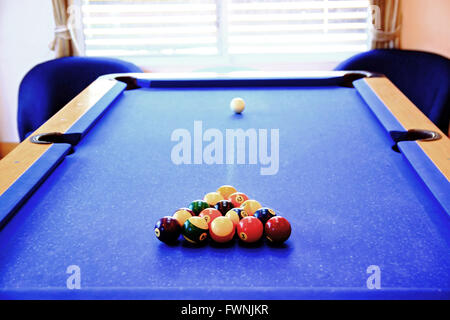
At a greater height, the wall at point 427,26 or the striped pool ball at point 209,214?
the wall at point 427,26

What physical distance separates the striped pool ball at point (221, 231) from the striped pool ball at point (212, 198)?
16 cm

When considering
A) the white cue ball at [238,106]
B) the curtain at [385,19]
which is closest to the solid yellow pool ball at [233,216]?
the white cue ball at [238,106]

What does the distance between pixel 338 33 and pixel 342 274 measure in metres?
3.21

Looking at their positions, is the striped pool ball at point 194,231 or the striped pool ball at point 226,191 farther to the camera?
the striped pool ball at point 226,191

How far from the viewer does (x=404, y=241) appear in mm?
1090

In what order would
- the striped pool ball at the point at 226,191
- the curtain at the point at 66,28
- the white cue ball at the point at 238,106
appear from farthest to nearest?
1. the curtain at the point at 66,28
2. the white cue ball at the point at 238,106
3. the striped pool ball at the point at 226,191

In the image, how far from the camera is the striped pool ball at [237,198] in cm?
126

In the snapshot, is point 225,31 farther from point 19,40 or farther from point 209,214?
point 209,214

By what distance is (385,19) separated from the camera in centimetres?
348

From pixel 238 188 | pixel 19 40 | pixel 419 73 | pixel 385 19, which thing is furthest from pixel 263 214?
pixel 19 40

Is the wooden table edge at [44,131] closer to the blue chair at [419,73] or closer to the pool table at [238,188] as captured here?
the pool table at [238,188]

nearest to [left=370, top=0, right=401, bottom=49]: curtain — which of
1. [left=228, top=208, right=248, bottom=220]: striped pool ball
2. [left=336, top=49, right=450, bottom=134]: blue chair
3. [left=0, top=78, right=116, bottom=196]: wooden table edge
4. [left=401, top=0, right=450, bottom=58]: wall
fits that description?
[left=401, top=0, right=450, bottom=58]: wall

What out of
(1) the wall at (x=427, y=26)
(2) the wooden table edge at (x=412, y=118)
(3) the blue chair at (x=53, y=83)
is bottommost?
(3) the blue chair at (x=53, y=83)
